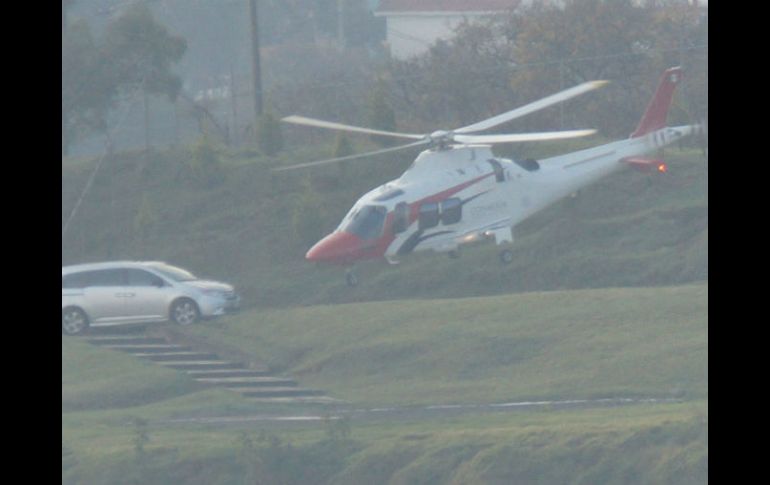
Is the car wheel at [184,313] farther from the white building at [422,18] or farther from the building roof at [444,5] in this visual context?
the white building at [422,18]

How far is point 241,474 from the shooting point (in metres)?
12.9

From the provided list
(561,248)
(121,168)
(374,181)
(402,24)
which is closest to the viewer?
(561,248)

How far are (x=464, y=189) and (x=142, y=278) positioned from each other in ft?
18.8

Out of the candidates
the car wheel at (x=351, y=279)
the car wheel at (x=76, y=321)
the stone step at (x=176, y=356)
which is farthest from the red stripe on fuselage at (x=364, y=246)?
the car wheel at (x=76, y=321)

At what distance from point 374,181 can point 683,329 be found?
11463 mm

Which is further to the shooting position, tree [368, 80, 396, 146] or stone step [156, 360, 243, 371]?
tree [368, 80, 396, 146]

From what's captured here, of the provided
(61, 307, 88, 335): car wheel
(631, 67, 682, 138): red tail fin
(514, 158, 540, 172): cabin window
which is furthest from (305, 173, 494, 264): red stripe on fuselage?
(61, 307, 88, 335): car wheel

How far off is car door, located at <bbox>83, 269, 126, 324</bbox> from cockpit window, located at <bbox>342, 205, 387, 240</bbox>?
410 centimetres

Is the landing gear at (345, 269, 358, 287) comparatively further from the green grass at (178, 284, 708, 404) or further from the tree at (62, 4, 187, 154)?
the tree at (62, 4, 187, 154)

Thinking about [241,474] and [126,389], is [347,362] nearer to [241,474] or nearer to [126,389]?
[126,389]

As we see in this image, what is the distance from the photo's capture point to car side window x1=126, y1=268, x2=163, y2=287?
78.7ft

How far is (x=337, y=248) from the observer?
23.2 meters

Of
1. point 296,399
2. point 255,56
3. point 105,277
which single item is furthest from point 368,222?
point 255,56
